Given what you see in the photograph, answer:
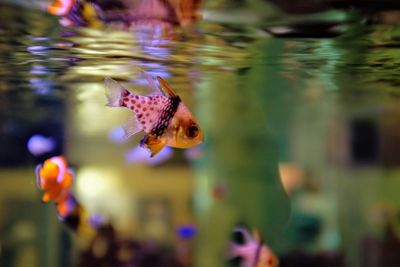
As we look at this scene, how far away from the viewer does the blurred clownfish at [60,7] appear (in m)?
4.61

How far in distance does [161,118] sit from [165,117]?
33mm

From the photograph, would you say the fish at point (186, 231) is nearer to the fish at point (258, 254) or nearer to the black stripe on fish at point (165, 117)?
the fish at point (258, 254)

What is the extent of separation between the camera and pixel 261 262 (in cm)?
693

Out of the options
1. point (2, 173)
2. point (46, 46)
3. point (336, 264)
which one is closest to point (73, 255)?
point (2, 173)

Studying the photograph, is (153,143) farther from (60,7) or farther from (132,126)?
(60,7)

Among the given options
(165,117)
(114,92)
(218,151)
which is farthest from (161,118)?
(218,151)

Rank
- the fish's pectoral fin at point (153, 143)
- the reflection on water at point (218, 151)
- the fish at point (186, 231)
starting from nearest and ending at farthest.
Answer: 1. the fish's pectoral fin at point (153, 143)
2. the reflection on water at point (218, 151)
3. the fish at point (186, 231)

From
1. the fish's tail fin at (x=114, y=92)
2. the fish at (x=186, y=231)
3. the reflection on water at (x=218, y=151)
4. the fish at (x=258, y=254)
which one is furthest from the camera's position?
the fish at (x=186, y=231)

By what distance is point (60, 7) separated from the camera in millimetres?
4719

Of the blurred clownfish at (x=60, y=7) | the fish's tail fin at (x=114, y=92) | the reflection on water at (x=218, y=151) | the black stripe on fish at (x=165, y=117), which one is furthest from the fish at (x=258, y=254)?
the blurred clownfish at (x=60, y=7)

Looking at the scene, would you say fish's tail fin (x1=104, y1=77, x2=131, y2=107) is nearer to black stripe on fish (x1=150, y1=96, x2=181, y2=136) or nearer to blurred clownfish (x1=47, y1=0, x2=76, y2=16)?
black stripe on fish (x1=150, y1=96, x2=181, y2=136)

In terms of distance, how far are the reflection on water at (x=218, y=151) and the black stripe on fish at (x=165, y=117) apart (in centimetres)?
239

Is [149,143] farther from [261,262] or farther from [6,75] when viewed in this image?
[6,75]

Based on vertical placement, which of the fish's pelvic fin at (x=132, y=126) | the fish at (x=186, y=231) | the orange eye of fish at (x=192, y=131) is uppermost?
the orange eye of fish at (x=192, y=131)
